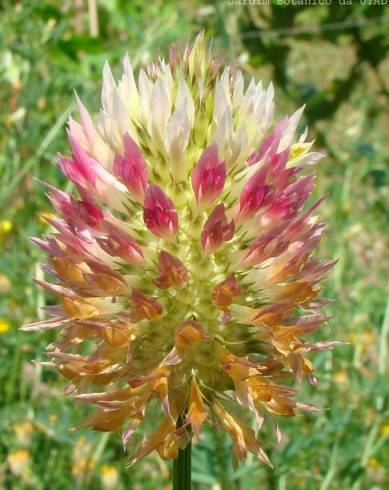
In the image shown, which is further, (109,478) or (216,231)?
(109,478)

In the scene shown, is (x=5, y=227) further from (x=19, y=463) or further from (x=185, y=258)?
(x=185, y=258)

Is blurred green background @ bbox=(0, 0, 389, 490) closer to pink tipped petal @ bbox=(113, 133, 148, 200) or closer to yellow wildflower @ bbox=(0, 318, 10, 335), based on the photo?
yellow wildflower @ bbox=(0, 318, 10, 335)

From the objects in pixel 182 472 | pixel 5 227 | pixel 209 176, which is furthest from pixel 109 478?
pixel 209 176

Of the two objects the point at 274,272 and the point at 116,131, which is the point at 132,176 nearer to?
the point at 116,131

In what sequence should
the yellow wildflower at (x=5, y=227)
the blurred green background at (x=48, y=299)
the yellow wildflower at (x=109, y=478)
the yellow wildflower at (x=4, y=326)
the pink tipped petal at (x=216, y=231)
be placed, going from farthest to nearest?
the yellow wildflower at (x=5, y=227), the yellow wildflower at (x=4, y=326), the yellow wildflower at (x=109, y=478), the blurred green background at (x=48, y=299), the pink tipped petal at (x=216, y=231)

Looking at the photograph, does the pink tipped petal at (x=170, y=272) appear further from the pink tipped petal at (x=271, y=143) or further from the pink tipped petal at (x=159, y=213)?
the pink tipped petal at (x=271, y=143)

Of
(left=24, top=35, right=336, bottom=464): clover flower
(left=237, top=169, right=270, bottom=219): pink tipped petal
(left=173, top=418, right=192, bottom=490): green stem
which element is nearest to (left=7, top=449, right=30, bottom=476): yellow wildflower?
(left=24, top=35, right=336, bottom=464): clover flower

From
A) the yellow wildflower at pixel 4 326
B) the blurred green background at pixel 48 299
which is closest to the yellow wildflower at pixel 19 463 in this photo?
the blurred green background at pixel 48 299
